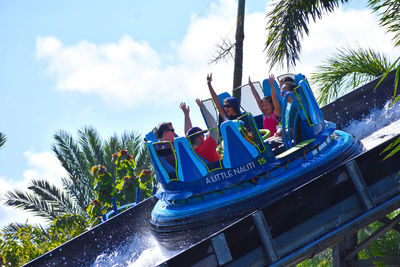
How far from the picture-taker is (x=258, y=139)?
16.4 ft

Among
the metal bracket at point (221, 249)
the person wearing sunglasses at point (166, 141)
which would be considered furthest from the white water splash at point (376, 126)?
the metal bracket at point (221, 249)

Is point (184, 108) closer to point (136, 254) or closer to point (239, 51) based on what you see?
point (136, 254)

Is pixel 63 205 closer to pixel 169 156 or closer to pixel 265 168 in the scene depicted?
pixel 169 156

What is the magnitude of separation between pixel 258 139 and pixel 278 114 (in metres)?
1.31

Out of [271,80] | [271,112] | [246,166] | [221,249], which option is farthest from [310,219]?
[271,80]

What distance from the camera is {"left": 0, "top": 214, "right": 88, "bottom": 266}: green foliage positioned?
864cm

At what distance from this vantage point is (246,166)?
16.4ft

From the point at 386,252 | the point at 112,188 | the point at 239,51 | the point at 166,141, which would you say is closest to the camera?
the point at 166,141

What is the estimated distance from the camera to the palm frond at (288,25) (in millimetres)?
9047

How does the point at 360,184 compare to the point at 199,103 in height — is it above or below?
below

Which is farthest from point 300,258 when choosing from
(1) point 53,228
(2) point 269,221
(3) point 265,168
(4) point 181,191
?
(1) point 53,228

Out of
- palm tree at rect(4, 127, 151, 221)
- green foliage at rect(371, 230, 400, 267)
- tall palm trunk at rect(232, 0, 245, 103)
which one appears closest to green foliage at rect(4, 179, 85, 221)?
palm tree at rect(4, 127, 151, 221)

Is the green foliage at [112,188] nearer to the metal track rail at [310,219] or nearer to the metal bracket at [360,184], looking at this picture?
the metal track rail at [310,219]

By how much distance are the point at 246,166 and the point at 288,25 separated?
502cm
